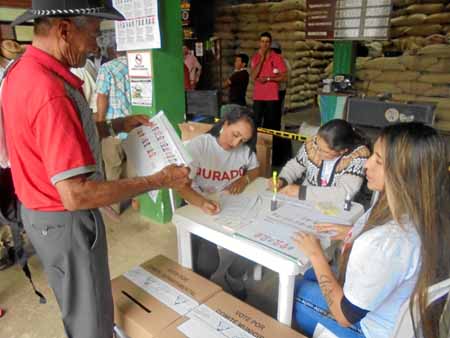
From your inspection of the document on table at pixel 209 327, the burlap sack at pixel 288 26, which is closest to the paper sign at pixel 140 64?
the document on table at pixel 209 327

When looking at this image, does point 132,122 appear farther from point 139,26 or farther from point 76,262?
point 139,26

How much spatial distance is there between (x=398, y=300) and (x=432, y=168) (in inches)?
16.0

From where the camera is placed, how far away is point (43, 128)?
0.92 m

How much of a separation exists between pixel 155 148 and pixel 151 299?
596 millimetres

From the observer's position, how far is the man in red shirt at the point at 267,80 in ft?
14.9

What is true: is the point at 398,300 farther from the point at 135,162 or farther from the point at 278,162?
the point at 278,162

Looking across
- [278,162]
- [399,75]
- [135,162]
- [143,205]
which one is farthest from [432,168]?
[399,75]

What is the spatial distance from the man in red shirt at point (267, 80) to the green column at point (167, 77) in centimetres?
201

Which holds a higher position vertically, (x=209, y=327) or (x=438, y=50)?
(x=438, y=50)

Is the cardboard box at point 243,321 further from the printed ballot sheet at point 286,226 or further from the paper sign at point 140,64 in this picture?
the paper sign at point 140,64

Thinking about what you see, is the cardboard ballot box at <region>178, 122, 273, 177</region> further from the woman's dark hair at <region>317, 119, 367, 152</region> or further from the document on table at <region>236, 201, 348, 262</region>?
the document on table at <region>236, 201, 348, 262</region>

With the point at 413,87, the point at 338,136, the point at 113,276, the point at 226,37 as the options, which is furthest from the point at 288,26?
the point at 113,276

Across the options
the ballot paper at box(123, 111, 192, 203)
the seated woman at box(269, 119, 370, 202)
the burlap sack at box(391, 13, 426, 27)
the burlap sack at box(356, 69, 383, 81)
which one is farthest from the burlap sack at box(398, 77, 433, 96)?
the ballot paper at box(123, 111, 192, 203)

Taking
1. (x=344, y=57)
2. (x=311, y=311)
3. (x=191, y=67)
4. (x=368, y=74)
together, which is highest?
(x=344, y=57)
